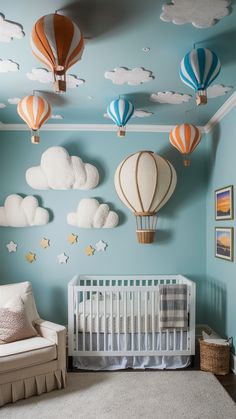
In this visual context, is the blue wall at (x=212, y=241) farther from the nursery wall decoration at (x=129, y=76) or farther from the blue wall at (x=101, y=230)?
the nursery wall decoration at (x=129, y=76)

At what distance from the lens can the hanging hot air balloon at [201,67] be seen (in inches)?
81.3

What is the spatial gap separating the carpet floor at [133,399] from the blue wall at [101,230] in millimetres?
1042

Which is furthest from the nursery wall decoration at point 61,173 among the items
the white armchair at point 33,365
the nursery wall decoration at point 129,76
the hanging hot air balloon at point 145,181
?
the white armchair at point 33,365

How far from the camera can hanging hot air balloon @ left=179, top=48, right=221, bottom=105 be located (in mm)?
2064

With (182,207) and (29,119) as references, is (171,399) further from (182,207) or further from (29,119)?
(29,119)

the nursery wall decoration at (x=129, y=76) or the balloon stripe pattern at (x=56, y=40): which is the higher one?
the nursery wall decoration at (x=129, y=76)

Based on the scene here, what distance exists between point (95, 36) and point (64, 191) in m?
2.01

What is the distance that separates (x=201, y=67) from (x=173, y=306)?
6.53 ft

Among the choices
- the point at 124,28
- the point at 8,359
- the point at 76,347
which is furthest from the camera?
the point at 76,347

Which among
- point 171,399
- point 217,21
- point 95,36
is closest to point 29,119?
point 95,36

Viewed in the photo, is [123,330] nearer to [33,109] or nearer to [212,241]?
[212,241]

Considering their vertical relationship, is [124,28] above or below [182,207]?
above

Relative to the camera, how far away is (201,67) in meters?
2.08

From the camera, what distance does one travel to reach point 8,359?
8.23 feet
